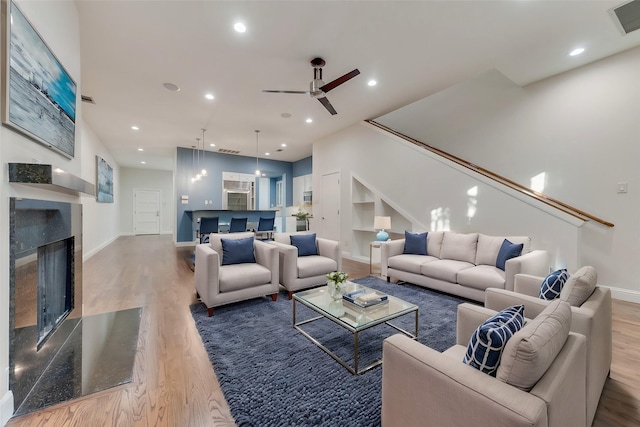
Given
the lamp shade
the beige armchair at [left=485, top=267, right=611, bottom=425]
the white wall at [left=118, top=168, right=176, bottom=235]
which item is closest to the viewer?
the beige armchair at [left=485, top=267, right=611, bottom=425]

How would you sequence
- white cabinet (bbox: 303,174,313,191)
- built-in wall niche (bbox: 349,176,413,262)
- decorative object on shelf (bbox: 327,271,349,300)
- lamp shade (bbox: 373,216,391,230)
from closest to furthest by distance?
decorative object on shelf (bbox: 327,271,349,300) < lamp shade (bbox: 373,216,391,230) < built-in wall niche (bbox: 349,176,413,262) < white cabinet (bbox: 303,174,313,191)

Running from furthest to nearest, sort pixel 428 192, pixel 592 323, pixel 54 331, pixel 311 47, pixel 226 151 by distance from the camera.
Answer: pixel 226 151, pixel 428 192, pixel 311 47, pixel 54 331, pixel 592 323

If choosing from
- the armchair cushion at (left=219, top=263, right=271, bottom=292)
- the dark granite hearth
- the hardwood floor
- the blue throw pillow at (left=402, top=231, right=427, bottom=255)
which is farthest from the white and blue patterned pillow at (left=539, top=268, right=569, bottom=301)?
the dark granite hearth

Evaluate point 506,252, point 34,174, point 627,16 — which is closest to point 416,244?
point 506,252

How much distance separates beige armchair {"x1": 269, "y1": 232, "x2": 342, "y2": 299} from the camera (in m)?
3.39

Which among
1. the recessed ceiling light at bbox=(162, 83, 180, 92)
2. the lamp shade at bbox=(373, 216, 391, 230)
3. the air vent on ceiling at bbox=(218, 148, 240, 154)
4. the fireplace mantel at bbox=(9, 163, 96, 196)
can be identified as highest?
the recessed ceiling light at bbox=(162, 83, 180, 92)

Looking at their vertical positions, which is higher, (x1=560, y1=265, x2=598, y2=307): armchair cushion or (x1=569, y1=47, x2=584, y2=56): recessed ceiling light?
(x1=569, y1=47, x2=584, y2=56): recessed ceiling light

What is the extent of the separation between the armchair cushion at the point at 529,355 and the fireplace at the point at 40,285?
2.50m

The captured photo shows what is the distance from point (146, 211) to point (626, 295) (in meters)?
13.9

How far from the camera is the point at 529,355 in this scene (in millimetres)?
860

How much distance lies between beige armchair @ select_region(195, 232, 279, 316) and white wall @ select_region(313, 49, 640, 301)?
115 inches

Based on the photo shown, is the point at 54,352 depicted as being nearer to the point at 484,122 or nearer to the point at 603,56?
the point at 484,122

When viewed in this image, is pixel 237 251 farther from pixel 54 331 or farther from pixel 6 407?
pixel 6 407

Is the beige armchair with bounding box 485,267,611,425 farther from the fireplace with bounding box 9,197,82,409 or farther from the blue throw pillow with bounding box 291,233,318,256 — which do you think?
the fireplace with bounding box 9,197,82,409
